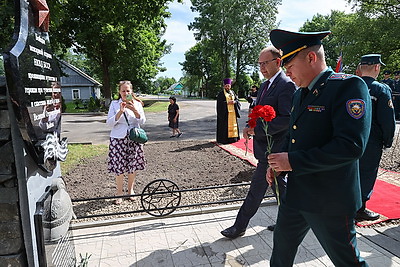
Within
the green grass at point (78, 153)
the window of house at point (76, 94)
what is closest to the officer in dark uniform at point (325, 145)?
the green grass at point (78, 153)

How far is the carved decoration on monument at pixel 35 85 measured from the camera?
1446 millimetres

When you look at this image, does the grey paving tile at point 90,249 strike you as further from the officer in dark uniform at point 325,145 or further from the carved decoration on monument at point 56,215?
the officer in dark uniform at point 325,145

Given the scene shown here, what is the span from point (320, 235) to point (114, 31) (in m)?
19.1

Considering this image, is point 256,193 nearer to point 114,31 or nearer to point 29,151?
point 29,151

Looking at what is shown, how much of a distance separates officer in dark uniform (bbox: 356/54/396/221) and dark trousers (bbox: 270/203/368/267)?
6.60 ft

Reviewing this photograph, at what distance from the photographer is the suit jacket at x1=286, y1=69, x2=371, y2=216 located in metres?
1.56

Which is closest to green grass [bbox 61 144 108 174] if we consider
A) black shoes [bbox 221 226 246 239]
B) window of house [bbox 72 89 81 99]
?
black shoes [bbox 221 226 246 239]

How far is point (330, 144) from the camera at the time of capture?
5.21 ft

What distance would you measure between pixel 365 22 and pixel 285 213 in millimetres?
22642

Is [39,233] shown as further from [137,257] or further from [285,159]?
[285,159]

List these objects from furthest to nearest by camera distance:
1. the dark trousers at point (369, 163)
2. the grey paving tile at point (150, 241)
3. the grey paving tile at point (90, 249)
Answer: the dark trousers at point (369, 163), the grey paving tile at point (150, 241), the grey paving tile at point (90, 249)

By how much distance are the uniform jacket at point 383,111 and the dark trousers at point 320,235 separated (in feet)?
7.08

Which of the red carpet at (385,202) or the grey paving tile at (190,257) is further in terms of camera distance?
the red carpet at (385,202)

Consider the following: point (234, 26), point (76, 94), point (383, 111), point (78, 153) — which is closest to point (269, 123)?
point (383, 111)
